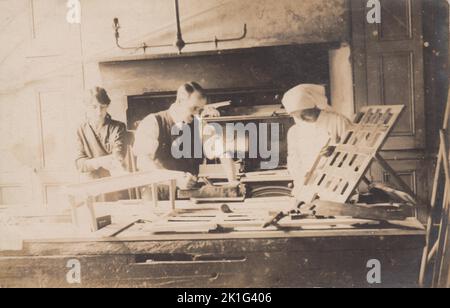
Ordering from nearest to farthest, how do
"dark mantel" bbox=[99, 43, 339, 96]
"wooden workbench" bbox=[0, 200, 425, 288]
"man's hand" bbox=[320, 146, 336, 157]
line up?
"wooden workbench" bbox=[0, 200, 425, 288] < "man's hand" bbox=[320, 146, 336, 157] < "dark mantel" bbox=[99, 43, 339, 96]

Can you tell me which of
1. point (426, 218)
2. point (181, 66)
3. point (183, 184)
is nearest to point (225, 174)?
point (183, 184)

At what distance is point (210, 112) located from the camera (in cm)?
257

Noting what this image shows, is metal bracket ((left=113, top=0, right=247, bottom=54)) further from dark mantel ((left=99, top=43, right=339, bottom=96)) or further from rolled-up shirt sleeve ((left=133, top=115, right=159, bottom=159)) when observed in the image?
rolled-up shirt sleeve ((left=133, top=115, right=159, bottom=159))

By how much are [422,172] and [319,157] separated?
2.10 feet

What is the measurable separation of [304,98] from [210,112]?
57cm

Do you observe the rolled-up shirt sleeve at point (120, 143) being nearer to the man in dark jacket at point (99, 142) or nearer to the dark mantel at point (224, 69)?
→ the man in dark jacket at point (99, 142)

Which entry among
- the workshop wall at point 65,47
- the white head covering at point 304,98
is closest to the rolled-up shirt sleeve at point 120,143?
the workshop wall at point 65,47

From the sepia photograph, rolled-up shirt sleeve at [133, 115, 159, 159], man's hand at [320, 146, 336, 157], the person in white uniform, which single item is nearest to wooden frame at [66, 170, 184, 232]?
the sepia photograph

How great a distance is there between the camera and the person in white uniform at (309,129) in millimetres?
2432

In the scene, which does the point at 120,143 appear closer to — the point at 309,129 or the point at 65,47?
the point at 65,47

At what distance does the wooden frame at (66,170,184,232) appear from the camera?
2.21 m

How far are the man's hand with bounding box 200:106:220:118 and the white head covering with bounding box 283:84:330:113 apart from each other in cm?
42

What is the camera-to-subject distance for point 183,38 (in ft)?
8.38
